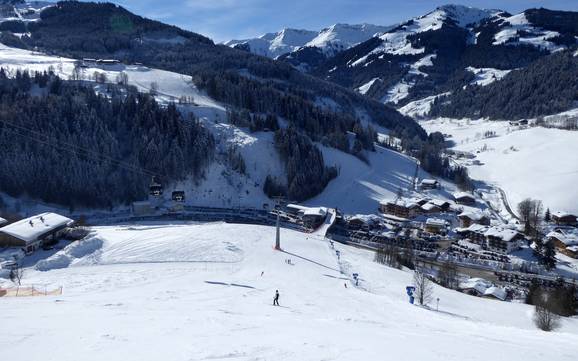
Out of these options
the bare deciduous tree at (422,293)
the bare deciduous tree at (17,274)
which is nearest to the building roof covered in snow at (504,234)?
the bare deciduous tree at (422,293)

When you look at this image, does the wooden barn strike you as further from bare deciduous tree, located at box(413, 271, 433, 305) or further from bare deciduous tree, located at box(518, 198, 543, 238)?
bare deciduous tree, located at box(518, 198, 543, 238)

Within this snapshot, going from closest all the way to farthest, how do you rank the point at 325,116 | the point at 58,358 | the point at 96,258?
the point at 58,358 < the point at 96,258 < the point at 325,116

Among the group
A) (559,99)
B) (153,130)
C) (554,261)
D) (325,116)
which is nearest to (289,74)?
(325,116)

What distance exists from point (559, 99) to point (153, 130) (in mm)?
181390

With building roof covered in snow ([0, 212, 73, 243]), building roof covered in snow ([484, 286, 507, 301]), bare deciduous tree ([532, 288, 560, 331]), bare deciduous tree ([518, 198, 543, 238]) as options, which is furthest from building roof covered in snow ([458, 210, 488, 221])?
building roof covered in snow ([0, 212, 73, 243])

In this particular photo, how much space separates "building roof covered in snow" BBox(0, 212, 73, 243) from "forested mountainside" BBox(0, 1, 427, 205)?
25.1 meters

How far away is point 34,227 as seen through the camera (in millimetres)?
36531

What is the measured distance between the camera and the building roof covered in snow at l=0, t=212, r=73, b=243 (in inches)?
1371

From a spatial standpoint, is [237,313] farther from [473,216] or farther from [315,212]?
[473,216]

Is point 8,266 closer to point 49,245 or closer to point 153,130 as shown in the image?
point 49,245

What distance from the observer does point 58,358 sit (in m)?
11.4

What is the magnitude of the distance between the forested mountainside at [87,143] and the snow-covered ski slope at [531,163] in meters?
65.8

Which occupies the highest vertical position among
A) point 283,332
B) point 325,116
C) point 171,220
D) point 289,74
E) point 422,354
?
point 289,74

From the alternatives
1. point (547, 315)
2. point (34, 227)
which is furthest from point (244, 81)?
point (547, 315)
